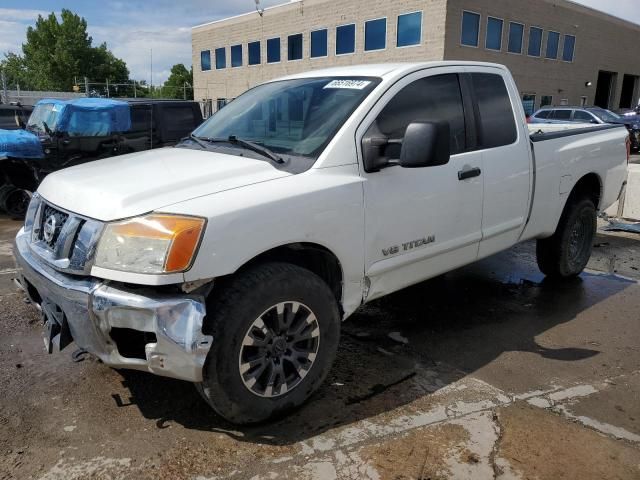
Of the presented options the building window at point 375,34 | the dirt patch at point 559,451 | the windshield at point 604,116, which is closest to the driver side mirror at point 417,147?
the dirt patch at point 559,451

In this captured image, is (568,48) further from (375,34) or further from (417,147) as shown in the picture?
(417,147)

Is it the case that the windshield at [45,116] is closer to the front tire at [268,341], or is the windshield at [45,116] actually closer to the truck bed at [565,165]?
the truck bed at [565,165]

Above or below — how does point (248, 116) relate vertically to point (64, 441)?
above

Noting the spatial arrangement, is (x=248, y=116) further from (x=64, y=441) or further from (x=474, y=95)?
(x=64, y=441)

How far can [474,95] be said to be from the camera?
13.0 feet

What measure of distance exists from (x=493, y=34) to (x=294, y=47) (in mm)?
12228

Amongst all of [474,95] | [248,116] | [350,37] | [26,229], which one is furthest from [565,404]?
[350,37]

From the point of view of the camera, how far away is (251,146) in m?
3.22

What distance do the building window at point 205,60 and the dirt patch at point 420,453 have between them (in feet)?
140

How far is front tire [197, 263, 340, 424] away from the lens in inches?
101

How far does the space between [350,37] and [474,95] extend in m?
28.2

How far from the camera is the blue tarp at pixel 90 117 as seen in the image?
9242 mm

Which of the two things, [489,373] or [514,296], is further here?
[514,296]

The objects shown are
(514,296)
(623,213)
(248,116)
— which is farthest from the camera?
(623,213)
